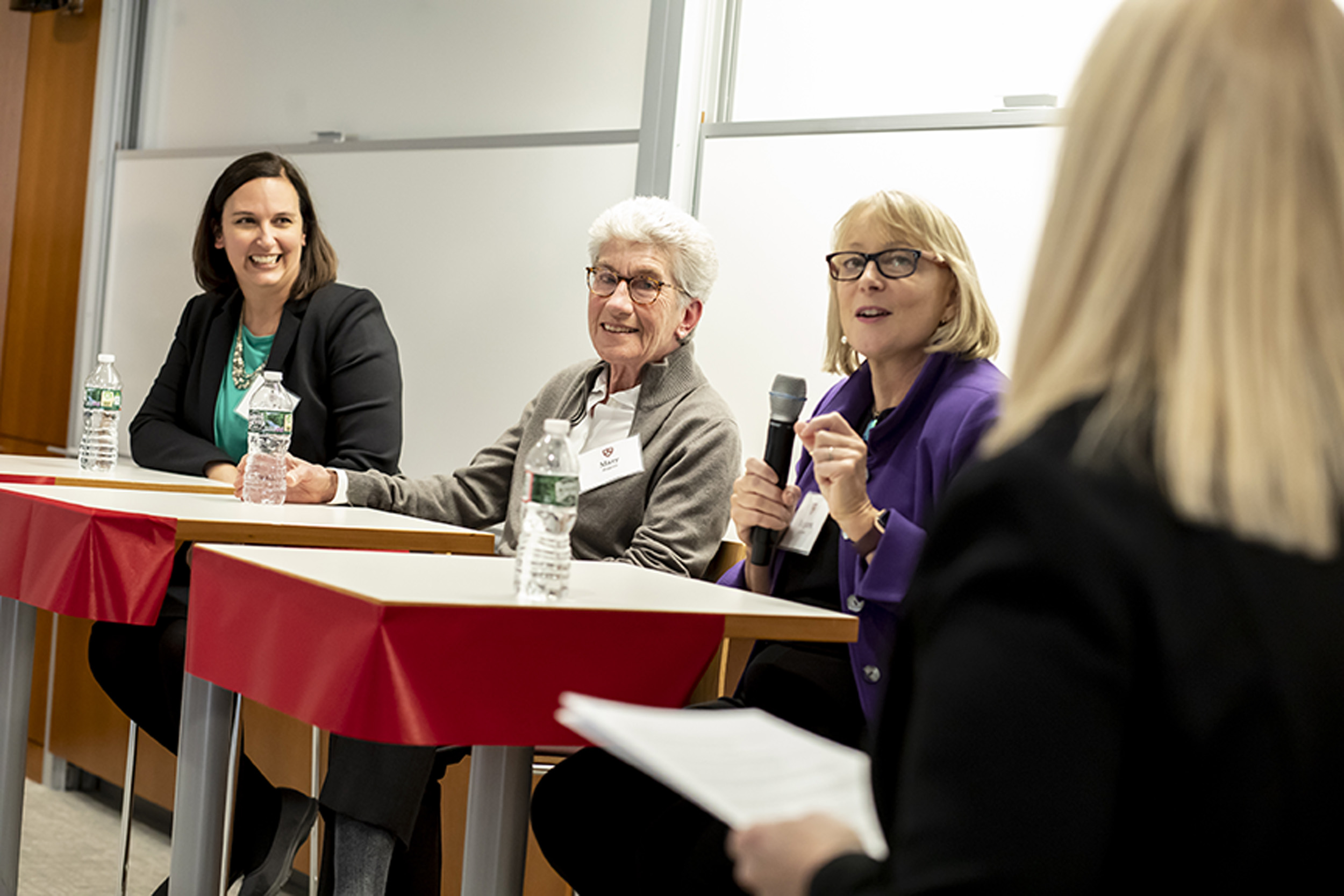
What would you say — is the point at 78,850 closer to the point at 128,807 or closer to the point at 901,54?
the point at 128,807

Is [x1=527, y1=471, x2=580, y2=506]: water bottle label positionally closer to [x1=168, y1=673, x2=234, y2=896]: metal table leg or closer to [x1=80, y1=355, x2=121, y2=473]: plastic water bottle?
[x1=168, y1=673, x2=234, y2=896]: metal table leg

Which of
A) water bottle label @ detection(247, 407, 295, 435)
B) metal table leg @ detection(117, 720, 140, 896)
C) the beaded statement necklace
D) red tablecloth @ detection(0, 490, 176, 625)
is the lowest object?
metal table leg @ detection(117, 720, 140, 896)

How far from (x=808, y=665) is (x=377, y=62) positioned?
294cm

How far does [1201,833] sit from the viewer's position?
69 centimetres

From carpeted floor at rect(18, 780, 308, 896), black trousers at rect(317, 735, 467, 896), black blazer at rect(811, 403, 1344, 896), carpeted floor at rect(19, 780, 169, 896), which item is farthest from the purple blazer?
carpeted floor at rect(19, 780, 169, 896)

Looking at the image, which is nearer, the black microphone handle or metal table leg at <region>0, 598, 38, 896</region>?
the black microphone handle

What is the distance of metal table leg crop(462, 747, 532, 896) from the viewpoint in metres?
1.60

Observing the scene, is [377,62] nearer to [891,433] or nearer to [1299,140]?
[891,433]

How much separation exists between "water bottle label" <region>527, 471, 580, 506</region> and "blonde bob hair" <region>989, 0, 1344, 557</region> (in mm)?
868

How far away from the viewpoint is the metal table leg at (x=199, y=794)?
1.92 m

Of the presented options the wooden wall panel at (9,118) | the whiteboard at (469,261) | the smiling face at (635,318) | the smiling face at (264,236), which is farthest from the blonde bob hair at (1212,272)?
the wooden wall panel at (9,118)

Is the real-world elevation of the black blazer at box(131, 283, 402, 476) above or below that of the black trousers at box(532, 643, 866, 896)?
above

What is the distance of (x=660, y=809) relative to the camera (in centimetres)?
166

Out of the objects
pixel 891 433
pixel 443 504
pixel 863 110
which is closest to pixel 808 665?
pixel 891 433
